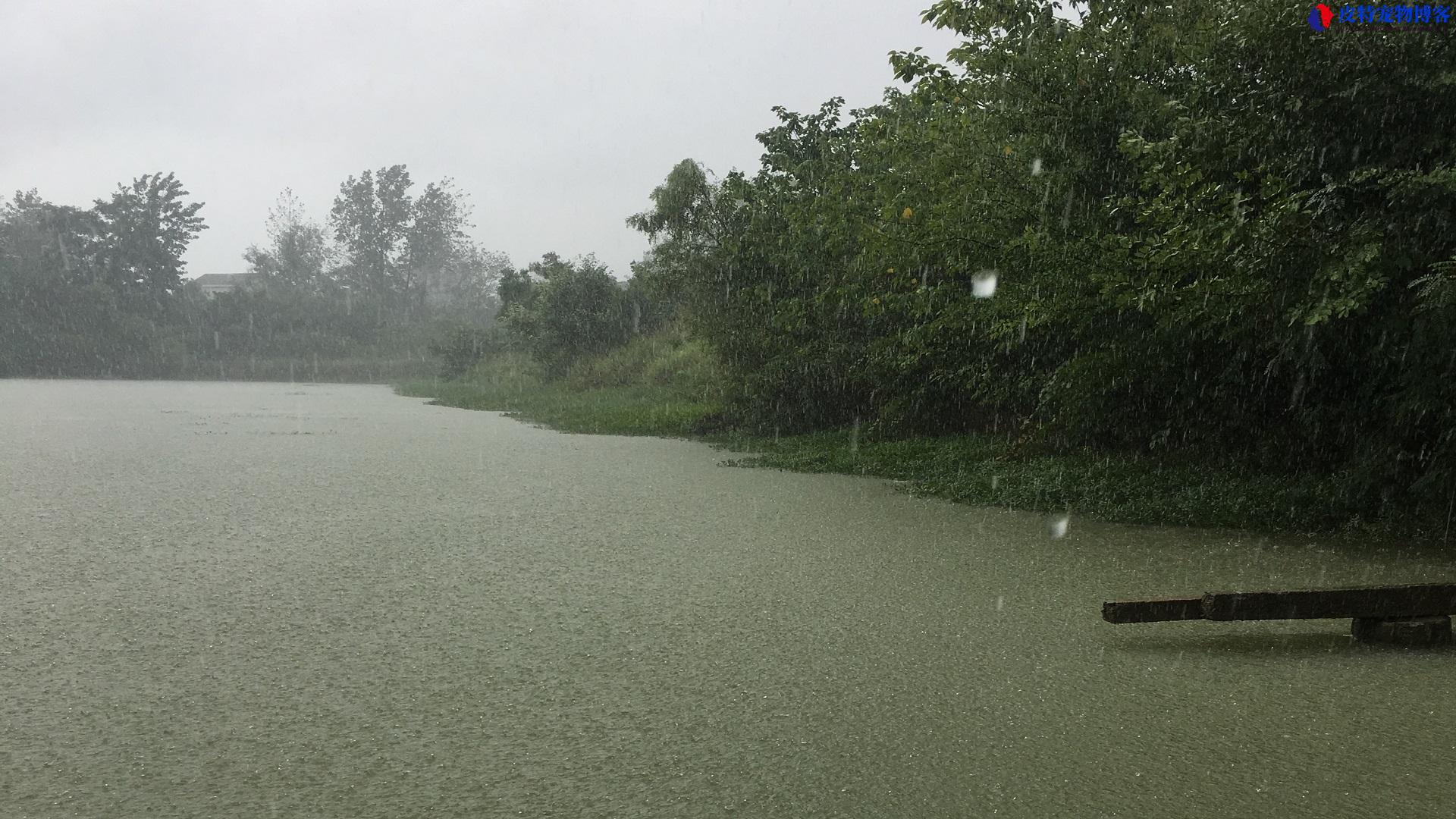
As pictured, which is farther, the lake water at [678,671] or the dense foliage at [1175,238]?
the dense foliage at [1175,238]

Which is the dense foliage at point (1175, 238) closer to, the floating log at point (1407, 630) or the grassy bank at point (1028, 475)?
the grassy bank at point (1028, 475)

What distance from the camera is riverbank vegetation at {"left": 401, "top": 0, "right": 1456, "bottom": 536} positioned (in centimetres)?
614

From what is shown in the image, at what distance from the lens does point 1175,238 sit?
6426mm

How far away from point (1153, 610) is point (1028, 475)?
4.53m

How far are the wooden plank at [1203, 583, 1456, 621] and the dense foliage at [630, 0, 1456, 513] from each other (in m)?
1.84

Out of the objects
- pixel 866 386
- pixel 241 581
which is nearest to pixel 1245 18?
pixel 241 581

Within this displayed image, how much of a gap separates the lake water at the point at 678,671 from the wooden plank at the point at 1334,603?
6.3 inches

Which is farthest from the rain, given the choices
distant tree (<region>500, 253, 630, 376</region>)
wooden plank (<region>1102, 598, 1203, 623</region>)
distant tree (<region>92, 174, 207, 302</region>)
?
distant tree (<region>92, 174, 207, 302</region>)

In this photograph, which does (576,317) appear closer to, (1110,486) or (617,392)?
(617,392)

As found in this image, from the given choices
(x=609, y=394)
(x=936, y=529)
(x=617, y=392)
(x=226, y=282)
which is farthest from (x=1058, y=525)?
(x=226, y=282)

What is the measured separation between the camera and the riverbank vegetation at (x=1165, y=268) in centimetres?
614

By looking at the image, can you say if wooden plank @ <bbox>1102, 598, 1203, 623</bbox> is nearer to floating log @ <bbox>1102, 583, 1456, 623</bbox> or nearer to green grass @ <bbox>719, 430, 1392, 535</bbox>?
floating log @ <bbox>1102, 583, 1456, 623</bbox>

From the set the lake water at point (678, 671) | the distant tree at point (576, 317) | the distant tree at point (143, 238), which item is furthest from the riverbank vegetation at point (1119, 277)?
the distant tree at point (143, 238)

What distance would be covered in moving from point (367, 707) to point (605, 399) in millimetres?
19137
